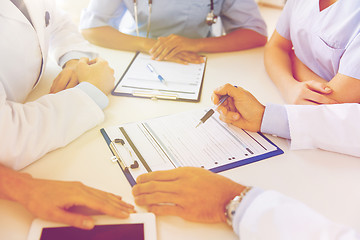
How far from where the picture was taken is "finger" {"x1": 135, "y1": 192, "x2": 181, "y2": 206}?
0.54 metres

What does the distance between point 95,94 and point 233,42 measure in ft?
2.37

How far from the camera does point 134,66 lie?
108 centimetres

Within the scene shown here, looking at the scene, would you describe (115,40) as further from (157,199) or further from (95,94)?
(157,199)

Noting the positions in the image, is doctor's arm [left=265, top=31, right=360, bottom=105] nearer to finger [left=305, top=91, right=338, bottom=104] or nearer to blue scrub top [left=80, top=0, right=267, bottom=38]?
finger [left=305, top=91, right=338, bottom=104]

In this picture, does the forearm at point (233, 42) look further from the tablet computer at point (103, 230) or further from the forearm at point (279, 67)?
the tablet computer at point (103, 230)

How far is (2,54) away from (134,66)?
0.46m

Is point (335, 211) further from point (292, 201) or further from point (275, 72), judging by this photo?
point (275, 72)

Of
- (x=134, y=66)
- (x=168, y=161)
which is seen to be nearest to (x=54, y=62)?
(x=134, y=66)

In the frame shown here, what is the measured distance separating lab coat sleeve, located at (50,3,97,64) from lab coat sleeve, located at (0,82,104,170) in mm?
341

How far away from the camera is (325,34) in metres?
0.90

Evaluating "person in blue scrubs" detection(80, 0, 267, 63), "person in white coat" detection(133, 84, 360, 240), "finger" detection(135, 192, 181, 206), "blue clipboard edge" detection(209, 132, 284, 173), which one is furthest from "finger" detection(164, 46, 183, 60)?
"finger" detection(135, 192, 181, 206)

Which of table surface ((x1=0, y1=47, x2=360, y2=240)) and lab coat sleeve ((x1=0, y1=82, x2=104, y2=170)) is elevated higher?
lab coat sleeve ((x1=0, y1=82, x2=104, y2=170))

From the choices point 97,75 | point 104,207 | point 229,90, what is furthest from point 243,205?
point 97,75

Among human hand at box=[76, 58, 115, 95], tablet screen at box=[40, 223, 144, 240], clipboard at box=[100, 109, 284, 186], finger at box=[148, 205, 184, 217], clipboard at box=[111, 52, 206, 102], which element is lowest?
tablet screen at box=[40, 223, 144, 240]
